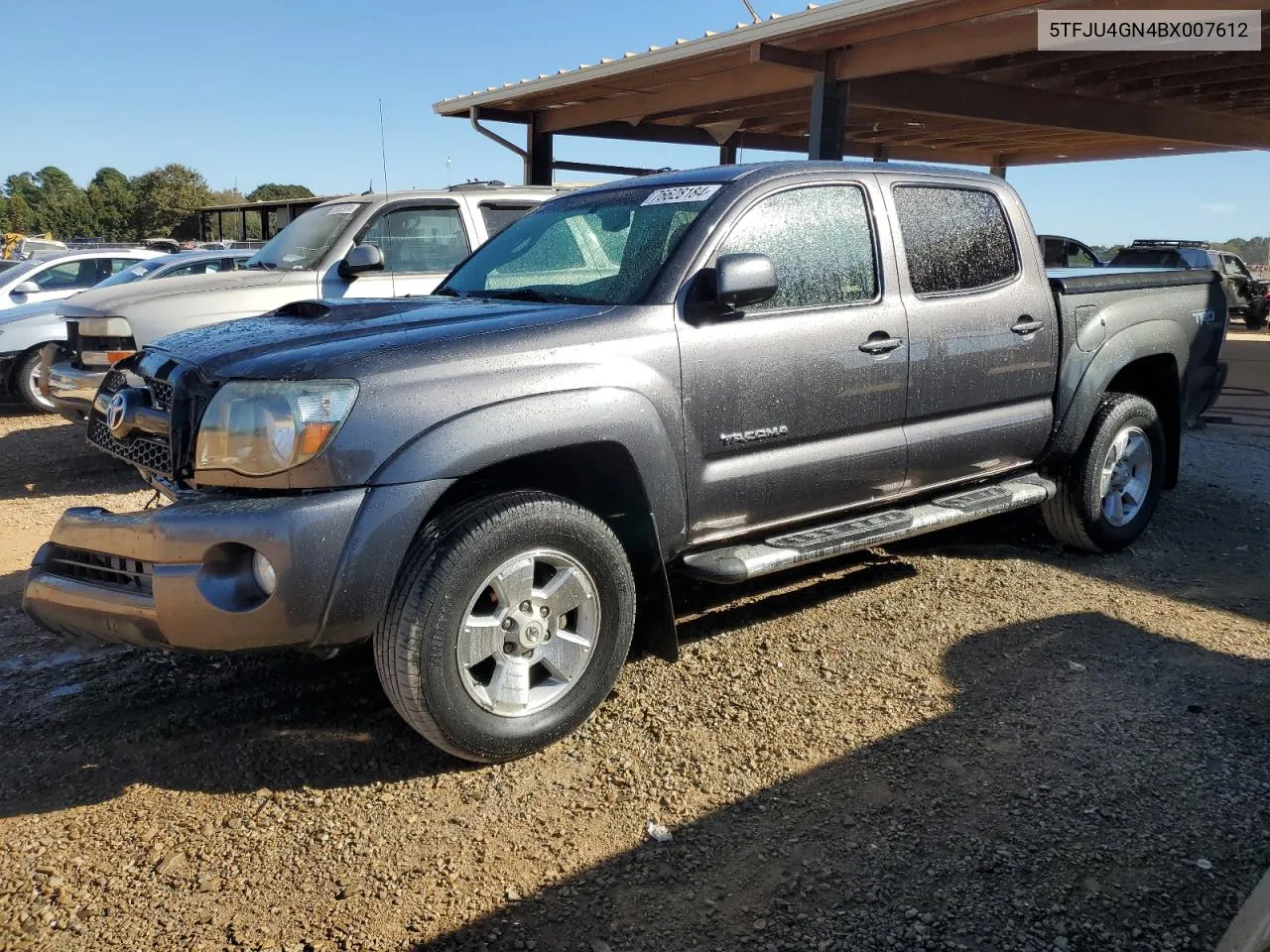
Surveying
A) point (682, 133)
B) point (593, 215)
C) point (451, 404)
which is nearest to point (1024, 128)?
point (682, 133)

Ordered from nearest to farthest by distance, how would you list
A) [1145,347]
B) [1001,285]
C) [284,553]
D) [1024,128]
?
[284,553] < [1001,285] < [1145,347] < [1024,128]

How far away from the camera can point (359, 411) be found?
2.97 m

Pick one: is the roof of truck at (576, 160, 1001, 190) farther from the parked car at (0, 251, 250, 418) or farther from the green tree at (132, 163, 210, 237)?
the green tree at (132, 163, 210, 237)

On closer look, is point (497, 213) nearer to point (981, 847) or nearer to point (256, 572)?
point (256, 572)

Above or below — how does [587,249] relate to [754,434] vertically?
above

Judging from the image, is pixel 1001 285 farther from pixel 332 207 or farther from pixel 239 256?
pixel 239 256

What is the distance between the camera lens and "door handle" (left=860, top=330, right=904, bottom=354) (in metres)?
4.12

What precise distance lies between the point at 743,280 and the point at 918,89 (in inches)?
403

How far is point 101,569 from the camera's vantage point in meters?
3.16

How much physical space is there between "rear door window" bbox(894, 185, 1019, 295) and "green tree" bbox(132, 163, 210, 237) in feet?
174

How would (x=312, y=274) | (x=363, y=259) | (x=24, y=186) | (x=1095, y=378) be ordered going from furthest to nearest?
(x=24, y=186)
(x=312, y=274)
(x=363, y=259)
(x=1095, y=378)

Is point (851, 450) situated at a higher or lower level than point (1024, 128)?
lower

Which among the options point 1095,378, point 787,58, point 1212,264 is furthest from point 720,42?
point 1212,264

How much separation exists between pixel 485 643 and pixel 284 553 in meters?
0.67
